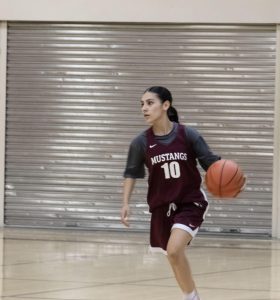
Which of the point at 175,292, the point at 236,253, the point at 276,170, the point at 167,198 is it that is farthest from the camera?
the point at 276,170

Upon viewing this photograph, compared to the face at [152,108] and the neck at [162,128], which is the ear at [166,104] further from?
the neck at [162,128]

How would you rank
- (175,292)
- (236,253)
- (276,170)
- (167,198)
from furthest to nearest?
(276,170) < (236,253) < (175,292) < (167,198)

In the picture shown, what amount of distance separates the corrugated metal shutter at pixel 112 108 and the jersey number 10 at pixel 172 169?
314 inches

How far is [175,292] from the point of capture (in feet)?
32.3

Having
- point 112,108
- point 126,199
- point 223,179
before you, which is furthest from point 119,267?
point 112,108

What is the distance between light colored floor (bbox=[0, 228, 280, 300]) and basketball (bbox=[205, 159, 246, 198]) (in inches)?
53.2

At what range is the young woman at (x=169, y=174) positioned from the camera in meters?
8.40

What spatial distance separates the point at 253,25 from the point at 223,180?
26.7 ft

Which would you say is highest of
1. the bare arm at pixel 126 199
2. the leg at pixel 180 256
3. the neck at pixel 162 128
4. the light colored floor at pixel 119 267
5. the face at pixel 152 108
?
Answer: the face at pixel 152 108

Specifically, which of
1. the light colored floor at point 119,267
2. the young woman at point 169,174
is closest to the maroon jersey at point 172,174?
the young woman at point 169,174

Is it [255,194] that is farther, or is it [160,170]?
[255,194]

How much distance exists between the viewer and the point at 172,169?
8438 millimetres

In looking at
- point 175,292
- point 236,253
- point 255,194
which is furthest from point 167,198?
point 255,194

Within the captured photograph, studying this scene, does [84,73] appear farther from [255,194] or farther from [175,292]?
[175,292]
